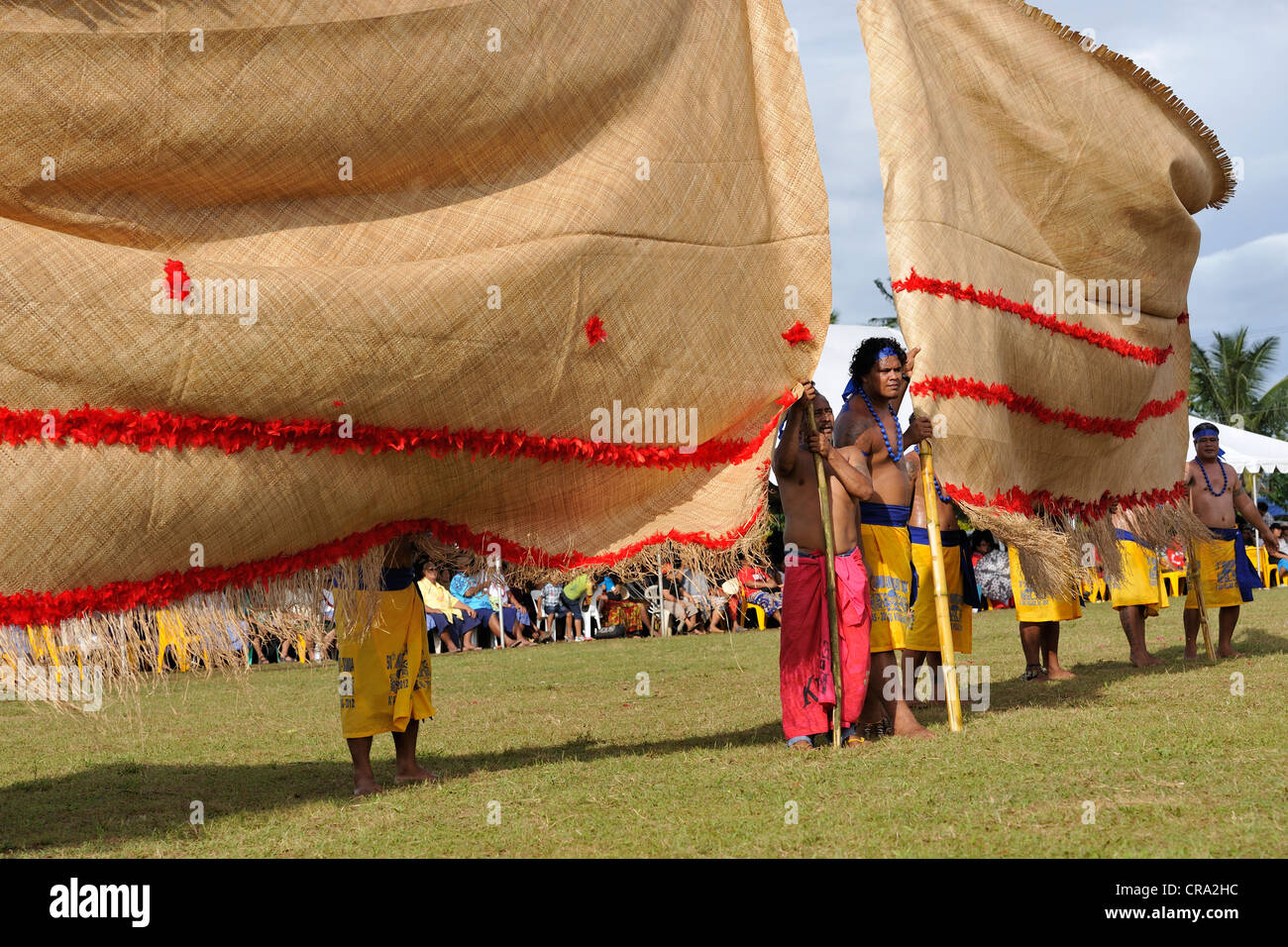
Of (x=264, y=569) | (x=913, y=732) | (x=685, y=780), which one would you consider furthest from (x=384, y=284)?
(x=913, y=732)

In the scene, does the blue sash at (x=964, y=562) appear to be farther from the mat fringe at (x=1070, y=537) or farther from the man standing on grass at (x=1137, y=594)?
the man standing on grass at (x=1137, y=594)

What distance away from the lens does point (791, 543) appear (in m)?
6.42

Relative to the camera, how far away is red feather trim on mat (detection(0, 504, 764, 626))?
405 cm

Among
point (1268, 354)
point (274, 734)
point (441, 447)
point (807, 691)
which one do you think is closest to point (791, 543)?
point (807, 691)

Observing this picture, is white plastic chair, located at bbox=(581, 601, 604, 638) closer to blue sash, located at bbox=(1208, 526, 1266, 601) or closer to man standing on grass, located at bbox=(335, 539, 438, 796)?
blue sash, located at bbox=(1208, 526, 1266, 601)

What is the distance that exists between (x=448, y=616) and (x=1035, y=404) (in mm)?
11541

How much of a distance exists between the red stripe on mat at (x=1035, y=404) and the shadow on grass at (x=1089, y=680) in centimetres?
167

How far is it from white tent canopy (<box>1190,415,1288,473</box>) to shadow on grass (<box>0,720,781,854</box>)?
14.0 metres

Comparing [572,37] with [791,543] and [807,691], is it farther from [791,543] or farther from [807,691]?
[807,691]

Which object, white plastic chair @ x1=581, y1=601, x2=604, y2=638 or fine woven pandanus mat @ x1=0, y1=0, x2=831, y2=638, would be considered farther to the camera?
white plastic chair @ x1=581, y1=601, x2=604, y2=638

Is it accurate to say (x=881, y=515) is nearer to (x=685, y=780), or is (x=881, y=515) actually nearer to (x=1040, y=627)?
(x=685, y=780)

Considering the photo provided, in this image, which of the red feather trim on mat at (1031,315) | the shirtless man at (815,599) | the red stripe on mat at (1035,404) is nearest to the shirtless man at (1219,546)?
the red stripe on mat at (1035,404)

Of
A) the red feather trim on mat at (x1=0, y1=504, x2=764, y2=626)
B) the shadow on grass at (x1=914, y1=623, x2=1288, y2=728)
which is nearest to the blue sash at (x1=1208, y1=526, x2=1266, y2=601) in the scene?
the shadow on grass at (x1=914, y1=623, x2=1288, y2=728)

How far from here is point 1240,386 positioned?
3650 centimetres
